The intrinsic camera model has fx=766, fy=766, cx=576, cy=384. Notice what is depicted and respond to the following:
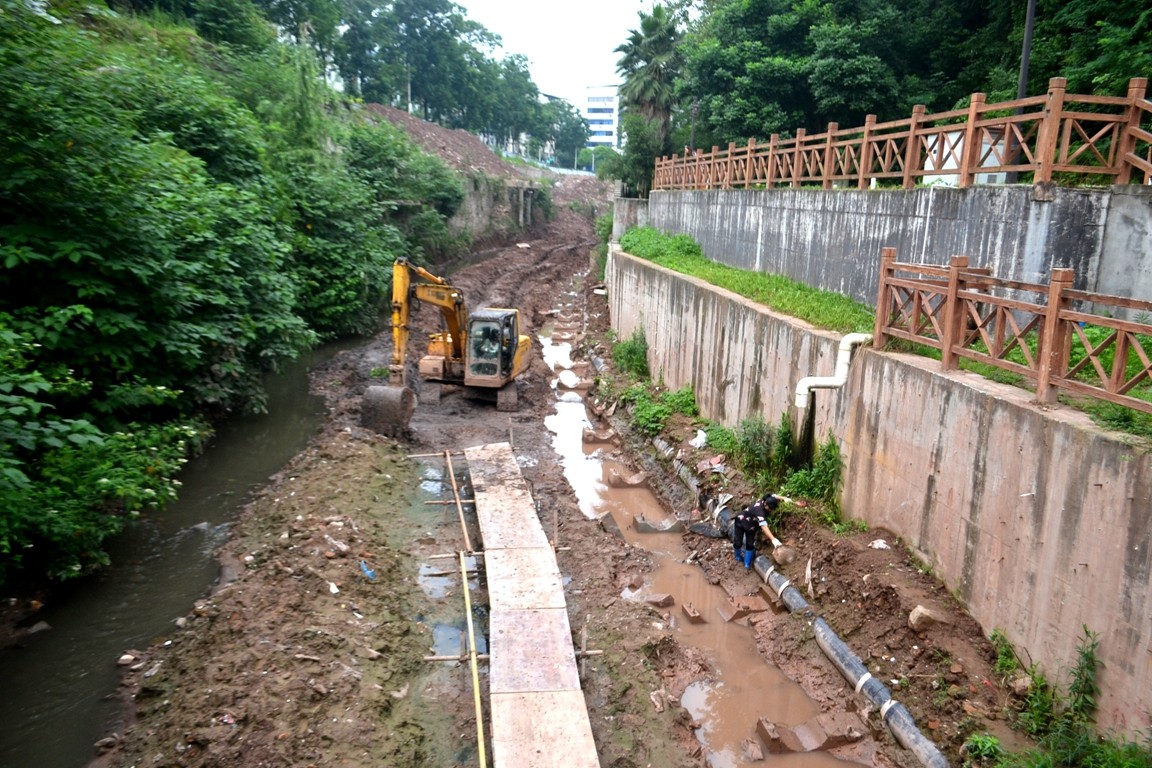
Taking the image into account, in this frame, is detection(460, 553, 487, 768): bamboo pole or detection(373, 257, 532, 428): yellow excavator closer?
detection(460, 553, 487, 768): bamboo pole

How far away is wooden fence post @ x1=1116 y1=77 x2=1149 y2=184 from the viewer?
8.09 m

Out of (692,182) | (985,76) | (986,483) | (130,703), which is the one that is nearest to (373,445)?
(130,703)

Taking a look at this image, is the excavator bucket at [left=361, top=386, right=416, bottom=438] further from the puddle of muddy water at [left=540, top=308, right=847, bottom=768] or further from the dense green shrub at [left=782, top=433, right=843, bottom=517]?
the dense green shrub at [left=782, top=433, right=843, bottom=517]

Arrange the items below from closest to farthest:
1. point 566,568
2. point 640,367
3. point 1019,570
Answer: point 1019,570, point 566,568, point 640,367

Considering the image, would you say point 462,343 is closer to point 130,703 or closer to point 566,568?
point 566,568

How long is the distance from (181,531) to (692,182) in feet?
55.8

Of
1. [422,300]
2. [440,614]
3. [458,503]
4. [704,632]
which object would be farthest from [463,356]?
[704,632]

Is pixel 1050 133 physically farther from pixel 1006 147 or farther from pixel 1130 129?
pixel 1006 147

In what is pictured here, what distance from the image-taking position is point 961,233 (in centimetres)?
958

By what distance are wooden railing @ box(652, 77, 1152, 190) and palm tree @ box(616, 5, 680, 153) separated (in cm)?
2085

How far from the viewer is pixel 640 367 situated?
18.4 m

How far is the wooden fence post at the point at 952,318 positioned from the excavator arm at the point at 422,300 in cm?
879

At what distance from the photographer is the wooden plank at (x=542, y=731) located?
19.9 feet

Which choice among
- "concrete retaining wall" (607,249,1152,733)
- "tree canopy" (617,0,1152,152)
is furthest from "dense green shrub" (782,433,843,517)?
"tree canopy" (617,0,1152,152)
